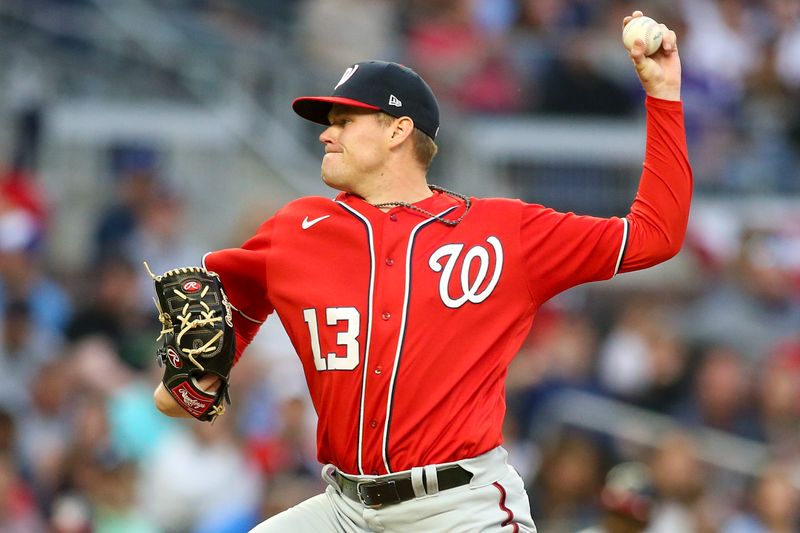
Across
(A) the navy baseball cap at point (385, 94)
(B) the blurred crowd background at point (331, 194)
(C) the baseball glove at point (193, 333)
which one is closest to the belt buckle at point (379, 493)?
(C) the baseball glove at point (193, 333)

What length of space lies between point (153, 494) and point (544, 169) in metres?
5.73

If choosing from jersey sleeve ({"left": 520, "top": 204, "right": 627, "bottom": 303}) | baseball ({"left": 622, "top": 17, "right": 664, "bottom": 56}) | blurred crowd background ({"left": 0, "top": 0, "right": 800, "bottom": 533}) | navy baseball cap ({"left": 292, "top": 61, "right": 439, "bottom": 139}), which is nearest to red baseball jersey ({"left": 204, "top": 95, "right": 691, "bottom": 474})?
jersey sleeve ({"left": 520, "top": 204, "right": 627, "bottom": 303})

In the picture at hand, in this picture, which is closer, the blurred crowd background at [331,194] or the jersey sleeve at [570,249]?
the jersey sleeve at [570,249]

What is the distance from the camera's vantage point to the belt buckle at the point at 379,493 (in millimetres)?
4785

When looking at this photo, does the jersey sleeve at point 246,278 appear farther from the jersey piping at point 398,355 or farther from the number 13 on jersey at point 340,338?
the jersey piping at point 398,355

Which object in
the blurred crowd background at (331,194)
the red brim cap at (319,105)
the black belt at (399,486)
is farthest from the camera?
the blurred crowd background at (331,194)

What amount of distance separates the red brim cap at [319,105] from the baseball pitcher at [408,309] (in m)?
0.01

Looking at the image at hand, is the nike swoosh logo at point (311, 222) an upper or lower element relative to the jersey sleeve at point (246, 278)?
upper

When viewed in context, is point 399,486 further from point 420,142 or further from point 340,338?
point 420,142

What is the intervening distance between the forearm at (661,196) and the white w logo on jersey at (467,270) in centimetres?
42

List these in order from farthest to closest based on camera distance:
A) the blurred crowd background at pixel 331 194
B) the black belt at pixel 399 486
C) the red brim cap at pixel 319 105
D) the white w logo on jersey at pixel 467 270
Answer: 1. the blurred crowd background at pixel 331 194
2. the red brim cap at pixel 319 105
3. the white w logo on jersey at pixel 467 270
4. the black belt at pixel 399 486

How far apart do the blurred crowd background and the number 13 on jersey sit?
3.89 meters

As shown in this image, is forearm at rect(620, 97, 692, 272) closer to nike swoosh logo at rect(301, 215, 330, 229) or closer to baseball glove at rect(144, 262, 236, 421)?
nike swoosh logo at rect(301, 215, 330, 229)

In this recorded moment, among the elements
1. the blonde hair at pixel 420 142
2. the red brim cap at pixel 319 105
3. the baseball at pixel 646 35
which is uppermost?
the baseball at pixel 646 35
